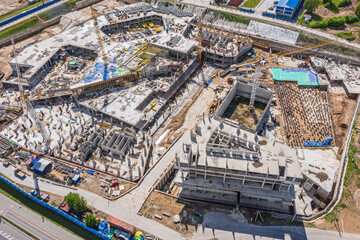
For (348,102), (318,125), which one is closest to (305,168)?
(318,125)

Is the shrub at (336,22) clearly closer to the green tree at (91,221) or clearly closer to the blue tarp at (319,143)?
the blue tarp at (319,143)

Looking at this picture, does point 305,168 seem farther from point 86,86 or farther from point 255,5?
point 255,5

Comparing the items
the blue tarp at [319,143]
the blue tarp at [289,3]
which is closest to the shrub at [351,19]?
the blue tarp at [289,3]

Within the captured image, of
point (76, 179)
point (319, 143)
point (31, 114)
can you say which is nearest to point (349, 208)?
point (319, 143)

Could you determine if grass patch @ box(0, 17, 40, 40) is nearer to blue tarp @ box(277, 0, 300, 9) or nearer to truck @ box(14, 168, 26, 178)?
truck @ box(14, 168, 26, 178)

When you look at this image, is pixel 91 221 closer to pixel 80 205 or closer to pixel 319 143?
pixel 80 205
